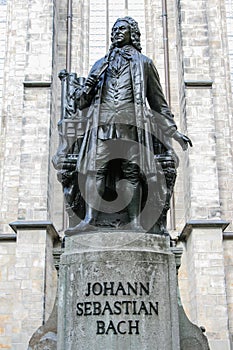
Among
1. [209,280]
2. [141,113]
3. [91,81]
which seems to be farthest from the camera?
[209,280]

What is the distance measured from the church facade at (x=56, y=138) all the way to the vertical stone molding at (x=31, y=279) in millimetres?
23

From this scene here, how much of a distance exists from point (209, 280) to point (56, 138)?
5471 millimetres

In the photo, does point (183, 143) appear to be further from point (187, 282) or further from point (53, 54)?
point (53, 54)

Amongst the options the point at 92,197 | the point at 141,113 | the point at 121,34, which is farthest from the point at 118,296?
the point at 121,34

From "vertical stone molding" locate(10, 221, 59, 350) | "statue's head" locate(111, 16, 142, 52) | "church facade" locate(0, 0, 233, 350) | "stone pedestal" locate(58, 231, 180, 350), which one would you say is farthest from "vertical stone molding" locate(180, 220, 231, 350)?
"stone pedestal" locate(58, 231, 180, 350)

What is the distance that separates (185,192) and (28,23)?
629 centimetres

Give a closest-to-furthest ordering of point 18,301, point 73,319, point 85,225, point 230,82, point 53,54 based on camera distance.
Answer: point 73,319 → point 85,225 → point 18,301 → point 53,54 → point 230,82

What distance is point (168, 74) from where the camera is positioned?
15125mm

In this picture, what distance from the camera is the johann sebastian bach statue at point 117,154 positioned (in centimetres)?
492

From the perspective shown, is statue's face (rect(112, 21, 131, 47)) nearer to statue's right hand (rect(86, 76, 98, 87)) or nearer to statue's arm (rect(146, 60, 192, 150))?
statue's arm (rect(146, 60, 192, 150))

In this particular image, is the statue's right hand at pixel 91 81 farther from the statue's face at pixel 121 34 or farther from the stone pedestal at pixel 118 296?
the stone pedestal at pixel 118 296

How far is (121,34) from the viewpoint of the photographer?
5.45 metres

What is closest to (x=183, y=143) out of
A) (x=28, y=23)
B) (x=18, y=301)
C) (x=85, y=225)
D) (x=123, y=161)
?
(x=123, y=161)

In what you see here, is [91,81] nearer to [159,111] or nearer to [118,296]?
[159,111]
